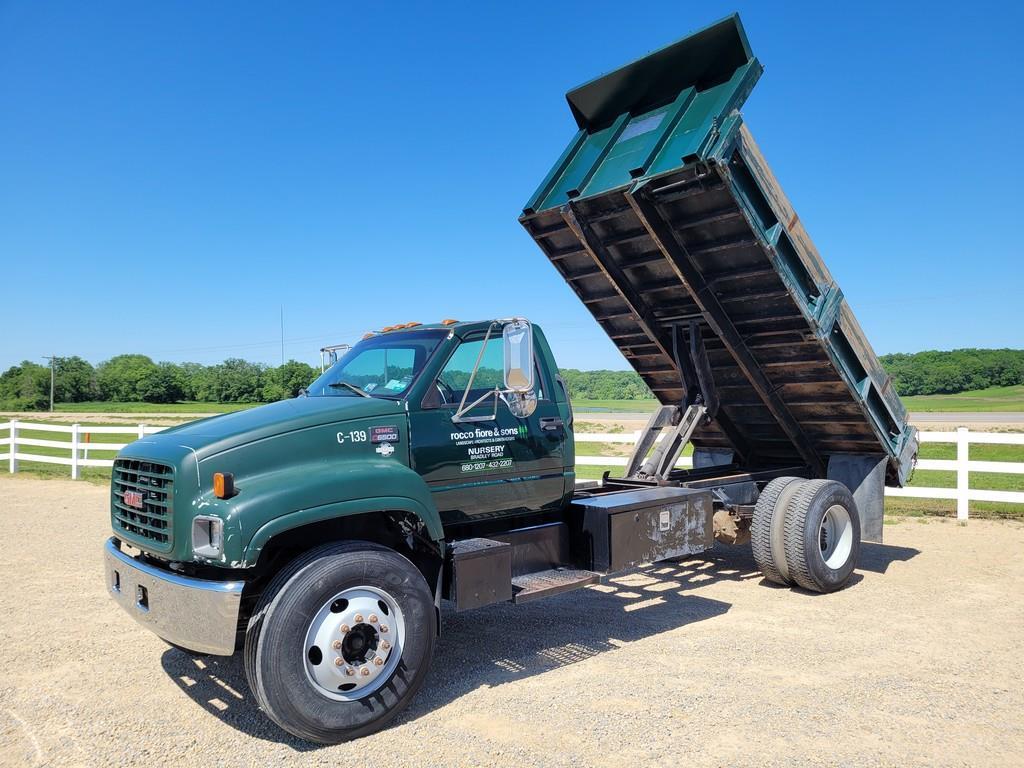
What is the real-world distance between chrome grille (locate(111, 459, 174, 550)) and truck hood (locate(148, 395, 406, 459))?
0.64 feet

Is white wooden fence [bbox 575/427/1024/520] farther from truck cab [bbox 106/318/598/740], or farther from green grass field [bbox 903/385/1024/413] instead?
green grass field [bbox 903/385/1024/413]

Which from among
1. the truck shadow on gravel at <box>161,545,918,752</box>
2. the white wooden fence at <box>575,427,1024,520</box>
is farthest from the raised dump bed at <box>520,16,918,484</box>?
the white wooden fence at <box>575,427,1024,520</box>

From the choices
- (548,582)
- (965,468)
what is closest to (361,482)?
(548,582)

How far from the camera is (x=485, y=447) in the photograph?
511 centimetres

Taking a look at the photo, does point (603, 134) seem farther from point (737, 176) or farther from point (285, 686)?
point (285, 686)

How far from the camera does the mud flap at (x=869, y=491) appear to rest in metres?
7.53

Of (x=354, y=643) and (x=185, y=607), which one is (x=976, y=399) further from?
(x=185, y=607)

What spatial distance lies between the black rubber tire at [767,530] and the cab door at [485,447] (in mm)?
2391

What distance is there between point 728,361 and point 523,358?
3633 millimetres

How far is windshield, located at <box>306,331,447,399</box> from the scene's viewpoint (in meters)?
5.04

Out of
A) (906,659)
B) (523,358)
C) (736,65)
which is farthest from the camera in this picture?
(736,65)

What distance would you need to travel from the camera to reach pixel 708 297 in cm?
680

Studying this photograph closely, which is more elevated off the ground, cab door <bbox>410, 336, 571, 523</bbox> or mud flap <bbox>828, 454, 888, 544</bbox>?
cab door <bbox>410, 336, 571, 523</bbox>

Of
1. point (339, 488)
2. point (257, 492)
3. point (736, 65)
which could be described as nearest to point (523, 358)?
point (339, 488)
